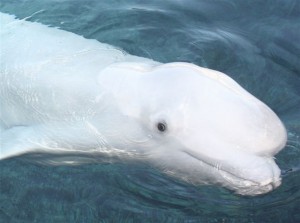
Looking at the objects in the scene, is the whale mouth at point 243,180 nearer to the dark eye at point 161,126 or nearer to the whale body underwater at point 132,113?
the whale body underwater at point 132,113

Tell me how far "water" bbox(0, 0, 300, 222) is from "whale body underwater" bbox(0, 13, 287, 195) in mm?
499

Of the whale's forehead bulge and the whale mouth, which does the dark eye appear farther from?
the whale mouth

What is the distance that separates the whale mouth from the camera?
16.6 ft

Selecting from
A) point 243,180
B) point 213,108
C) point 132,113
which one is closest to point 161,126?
point 132,113

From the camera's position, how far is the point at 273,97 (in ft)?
25.4

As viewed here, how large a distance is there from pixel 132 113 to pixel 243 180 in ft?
4.89

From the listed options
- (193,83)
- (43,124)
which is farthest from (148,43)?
(193,83)

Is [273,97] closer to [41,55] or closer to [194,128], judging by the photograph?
[194,128]

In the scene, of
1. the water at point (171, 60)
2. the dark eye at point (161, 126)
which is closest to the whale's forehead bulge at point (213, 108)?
the dark eye at point (161, 126)

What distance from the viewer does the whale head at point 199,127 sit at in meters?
5.02

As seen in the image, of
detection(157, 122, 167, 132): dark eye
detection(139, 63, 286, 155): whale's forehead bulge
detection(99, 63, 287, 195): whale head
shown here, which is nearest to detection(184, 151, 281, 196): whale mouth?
detection(99, 63, 287, 195): whale head

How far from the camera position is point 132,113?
577 cm

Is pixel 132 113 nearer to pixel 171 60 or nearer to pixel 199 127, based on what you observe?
pixel 199 127

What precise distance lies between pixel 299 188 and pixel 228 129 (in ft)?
5.91
